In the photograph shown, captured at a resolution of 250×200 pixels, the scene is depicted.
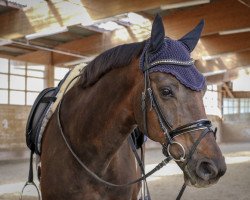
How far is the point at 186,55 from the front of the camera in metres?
1.72

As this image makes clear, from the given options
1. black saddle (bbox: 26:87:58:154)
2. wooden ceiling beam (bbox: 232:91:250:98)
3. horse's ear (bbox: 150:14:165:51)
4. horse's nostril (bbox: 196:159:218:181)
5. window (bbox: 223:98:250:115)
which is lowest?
window (bbox: 223:98:250:115)

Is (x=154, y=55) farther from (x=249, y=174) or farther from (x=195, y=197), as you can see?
(x=249, y=174)

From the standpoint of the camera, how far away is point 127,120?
6.22 ft

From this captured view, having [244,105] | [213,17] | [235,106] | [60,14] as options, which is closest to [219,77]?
[235,106]

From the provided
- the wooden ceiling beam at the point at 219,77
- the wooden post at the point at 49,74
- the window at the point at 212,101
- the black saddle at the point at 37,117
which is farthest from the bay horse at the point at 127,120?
the window at the point at 212,101

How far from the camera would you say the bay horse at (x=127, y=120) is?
5.13 feet

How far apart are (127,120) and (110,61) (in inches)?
12.1

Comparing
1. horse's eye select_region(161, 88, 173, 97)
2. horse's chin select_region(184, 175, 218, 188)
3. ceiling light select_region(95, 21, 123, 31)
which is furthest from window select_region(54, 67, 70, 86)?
horse's chin select_region(184, 175, 218, 188)

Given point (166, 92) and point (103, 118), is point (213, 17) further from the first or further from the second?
point (166, 92)

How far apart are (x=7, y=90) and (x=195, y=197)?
763cm

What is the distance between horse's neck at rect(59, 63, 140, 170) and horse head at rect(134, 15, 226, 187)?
137mm

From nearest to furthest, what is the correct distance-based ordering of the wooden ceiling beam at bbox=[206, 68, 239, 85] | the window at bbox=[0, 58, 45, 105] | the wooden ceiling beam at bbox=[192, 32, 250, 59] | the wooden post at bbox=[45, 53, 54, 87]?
the wooden ceiling beam at bbox=[192, 32, 250, 59]
the window at bbox=[0, 58, 45, 105]
the wooden post at bbox=[45, 53, 54, 87]
the wooden ceiling beam at bbox=[206, 68, 239, 85]

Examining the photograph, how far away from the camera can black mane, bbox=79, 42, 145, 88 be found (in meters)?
1.84

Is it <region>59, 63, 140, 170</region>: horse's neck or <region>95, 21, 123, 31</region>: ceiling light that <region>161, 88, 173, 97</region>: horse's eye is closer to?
<region>59, 63, 140, 170</region>: horse's neck
